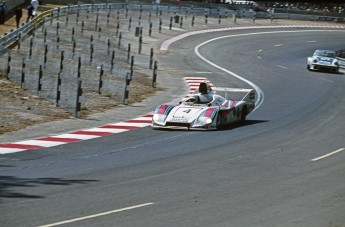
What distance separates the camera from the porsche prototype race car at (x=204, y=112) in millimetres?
21609

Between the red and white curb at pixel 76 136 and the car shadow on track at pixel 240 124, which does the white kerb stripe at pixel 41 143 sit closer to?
the red and white curb at pixel 76 136

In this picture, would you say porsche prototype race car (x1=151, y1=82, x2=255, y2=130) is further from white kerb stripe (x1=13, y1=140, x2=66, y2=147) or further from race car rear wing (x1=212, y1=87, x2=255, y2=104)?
white kerb stripe (x1=13, y1=140, x2=66, y2=147)

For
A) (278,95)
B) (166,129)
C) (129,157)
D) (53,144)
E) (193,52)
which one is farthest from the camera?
(193,52)

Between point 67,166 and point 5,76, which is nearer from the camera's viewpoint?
point 67,166

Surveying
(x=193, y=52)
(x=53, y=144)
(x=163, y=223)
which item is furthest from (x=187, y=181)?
(x=193, y=52)

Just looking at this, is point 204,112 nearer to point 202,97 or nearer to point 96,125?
point 202,97

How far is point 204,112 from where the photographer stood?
21875mm

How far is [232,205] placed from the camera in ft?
38.7

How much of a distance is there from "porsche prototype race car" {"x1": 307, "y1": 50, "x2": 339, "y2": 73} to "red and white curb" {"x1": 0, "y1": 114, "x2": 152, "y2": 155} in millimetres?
20977

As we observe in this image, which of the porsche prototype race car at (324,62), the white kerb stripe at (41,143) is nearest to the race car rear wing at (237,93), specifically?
the white kerb stripe at (41,143)

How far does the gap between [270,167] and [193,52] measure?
35596 mm

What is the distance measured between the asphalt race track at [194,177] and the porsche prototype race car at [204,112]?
0.32 metres

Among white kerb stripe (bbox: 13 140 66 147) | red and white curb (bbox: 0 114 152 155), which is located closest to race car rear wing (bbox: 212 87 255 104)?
red and white curb (bbox: 0 114 152 155)

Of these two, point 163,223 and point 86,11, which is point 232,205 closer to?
point 163,223
